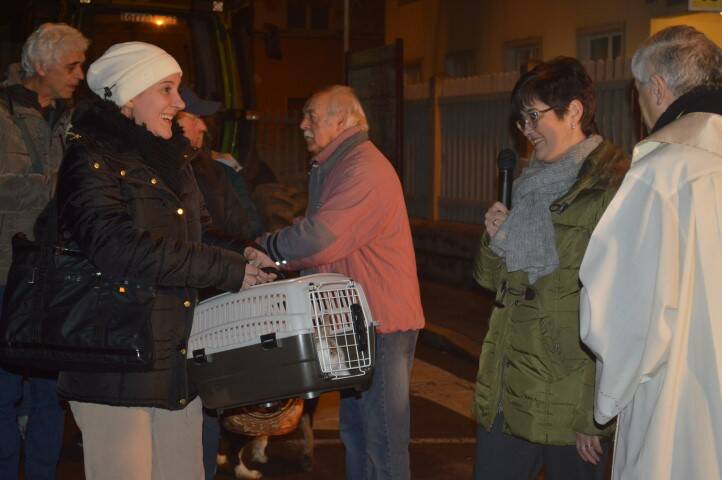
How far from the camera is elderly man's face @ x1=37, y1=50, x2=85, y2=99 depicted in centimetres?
503

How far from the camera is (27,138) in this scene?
4859 millimetres

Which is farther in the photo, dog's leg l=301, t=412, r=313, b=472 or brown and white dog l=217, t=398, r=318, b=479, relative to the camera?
dog's leg l=301, t=412, r=313, b=472

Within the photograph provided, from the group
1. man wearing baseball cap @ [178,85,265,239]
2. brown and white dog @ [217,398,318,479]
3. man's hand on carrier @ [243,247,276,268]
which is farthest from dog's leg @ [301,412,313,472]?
man's hand on carrier @ [243,247,276,268]

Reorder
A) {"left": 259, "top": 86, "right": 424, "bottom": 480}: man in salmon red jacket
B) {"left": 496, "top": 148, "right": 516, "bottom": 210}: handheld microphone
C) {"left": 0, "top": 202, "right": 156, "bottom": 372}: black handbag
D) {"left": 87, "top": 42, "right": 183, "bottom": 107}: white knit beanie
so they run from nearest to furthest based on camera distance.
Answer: {"left": 0, "top": 202, "right": 156, "bottom": 372}: black handbag < {"left": 87, "top": 42, "right": 183, "bottom": 107}: white knit beanie < {"left": 496, "top": 148, "right": 516, "bottom": 210}: handheld microphone < {"left": 259, "top": 86, "right": 424, "bottom": 480}: man in salmon red jacket

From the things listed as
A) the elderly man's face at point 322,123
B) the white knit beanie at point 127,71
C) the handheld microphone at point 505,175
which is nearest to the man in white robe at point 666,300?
the handheld microphone at point 505,175

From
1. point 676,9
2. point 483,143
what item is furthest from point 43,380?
point 676,9

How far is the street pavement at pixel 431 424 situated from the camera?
19.1ft

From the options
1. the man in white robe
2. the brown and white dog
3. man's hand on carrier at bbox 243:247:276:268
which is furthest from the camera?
the brown and white dog

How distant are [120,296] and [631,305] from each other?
1710mm

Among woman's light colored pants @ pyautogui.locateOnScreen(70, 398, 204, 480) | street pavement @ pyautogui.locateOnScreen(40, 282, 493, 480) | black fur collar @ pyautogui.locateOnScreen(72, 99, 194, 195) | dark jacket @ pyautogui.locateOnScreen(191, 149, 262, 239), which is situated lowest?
street pavement @ pyautogui.locateOnScreen(40, 282, 493, 480)

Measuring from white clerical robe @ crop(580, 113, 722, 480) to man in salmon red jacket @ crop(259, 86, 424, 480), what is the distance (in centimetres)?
163

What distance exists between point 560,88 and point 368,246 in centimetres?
124

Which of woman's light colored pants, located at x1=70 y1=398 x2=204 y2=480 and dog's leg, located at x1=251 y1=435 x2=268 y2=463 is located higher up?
woman's light colored pants, located at x1=70 y1=398 x2=204 y2=480

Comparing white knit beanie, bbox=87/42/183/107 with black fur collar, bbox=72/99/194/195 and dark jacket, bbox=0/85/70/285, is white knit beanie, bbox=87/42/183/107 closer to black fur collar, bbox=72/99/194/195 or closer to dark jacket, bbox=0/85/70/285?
black fur collar, bbox=72/99/194/195
